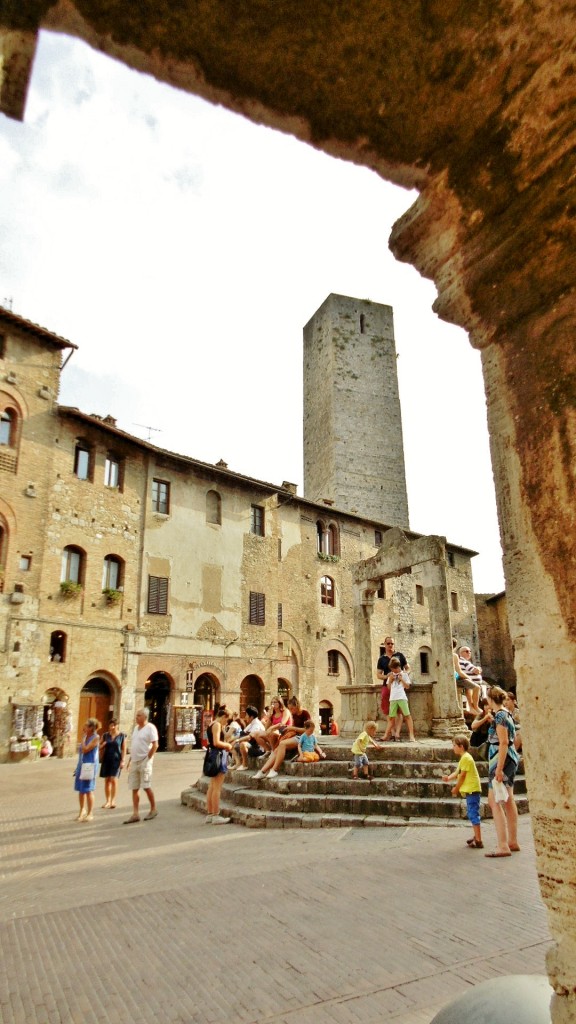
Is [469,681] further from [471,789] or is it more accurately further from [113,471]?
[113,471]

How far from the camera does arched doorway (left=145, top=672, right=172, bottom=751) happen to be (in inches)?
891

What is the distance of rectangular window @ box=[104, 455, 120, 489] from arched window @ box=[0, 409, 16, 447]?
370cm

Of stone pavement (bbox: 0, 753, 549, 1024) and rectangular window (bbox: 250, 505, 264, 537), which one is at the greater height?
rectangular window (bbox: 250, 505, 264, 537)

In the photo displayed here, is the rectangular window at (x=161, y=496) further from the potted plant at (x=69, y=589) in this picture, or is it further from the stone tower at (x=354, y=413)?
the stone tower at (x=354, y=413)

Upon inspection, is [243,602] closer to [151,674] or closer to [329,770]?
[151,674]

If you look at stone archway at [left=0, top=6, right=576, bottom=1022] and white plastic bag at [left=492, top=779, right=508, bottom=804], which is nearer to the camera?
stone archway at [left=0, top=6, right=576, bottom=1022]

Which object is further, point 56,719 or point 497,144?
point 56,719

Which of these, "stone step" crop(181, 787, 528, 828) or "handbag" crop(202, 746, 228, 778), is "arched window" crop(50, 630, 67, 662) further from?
"stone step" crop(181, 787, 528, 828)

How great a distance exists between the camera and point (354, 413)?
37.6 metres

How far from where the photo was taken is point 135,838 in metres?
7.93

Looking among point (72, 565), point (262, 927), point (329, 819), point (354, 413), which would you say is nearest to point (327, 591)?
point (72, 565)

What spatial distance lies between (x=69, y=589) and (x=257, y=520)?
31.7 feet

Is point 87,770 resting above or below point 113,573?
below

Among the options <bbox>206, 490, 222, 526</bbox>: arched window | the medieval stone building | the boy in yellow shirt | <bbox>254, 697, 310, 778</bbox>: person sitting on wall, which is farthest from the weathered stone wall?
the boy in yellow shirt
